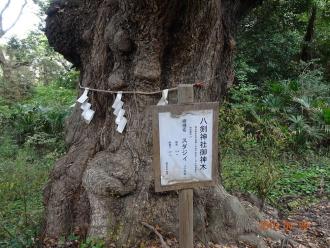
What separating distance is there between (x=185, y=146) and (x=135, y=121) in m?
1.47

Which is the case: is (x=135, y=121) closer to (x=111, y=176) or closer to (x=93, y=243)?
(x=111, y=176)

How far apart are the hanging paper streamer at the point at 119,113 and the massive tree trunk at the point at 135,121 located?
0.09 meters

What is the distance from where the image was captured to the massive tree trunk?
388cm

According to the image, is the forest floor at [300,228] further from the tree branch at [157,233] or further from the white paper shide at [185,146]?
the white paper shide at [185,146]

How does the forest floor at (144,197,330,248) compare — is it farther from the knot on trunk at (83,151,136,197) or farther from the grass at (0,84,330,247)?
the knot on trunk at (83,151,136,197)

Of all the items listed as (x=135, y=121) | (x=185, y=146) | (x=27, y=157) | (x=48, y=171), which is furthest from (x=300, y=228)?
(x=27, y=157)

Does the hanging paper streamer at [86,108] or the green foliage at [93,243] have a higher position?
the hanging paper streamer at [86,108]

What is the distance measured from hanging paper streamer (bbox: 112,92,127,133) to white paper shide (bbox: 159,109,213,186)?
1.41 m

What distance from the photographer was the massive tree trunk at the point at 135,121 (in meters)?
3.88

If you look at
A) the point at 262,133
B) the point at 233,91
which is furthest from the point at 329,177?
the point at 233,91

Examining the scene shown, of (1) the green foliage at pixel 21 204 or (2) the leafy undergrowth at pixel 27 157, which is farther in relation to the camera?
(2) the leafy undergrowth at pixel 27 157

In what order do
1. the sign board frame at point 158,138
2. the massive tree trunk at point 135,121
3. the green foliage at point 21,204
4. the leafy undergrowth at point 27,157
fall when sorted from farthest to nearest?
1. the leafy undergrowth at point 27,157
2. the green foliage at point 21,204
3. the massive tree trunk at point 135,121
4. the sign board frame at point 158,138
